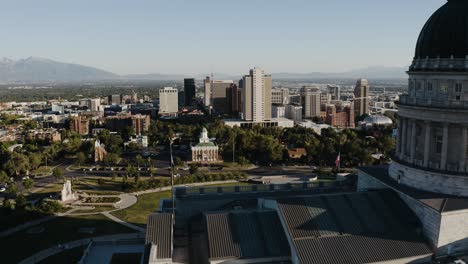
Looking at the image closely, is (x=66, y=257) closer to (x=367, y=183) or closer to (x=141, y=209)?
(x=141, y=209)

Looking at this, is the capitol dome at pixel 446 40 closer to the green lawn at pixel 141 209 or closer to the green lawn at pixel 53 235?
the green lawn at pixel 53 235

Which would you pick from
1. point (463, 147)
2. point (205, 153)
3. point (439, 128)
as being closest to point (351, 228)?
point (463, 147)

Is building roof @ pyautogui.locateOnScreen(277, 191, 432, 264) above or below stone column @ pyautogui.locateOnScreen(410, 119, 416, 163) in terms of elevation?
below

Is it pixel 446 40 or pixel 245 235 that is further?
pixel 446 40

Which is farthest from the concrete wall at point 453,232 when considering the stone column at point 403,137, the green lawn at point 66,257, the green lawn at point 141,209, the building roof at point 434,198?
the green lawn at point 141,209

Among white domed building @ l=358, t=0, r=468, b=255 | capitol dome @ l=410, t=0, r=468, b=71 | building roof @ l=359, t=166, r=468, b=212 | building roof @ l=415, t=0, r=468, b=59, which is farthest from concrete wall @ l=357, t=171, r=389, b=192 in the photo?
building roof @ l=415, t=0, r=468, b=59

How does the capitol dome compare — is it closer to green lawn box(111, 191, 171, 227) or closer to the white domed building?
the white domed building
